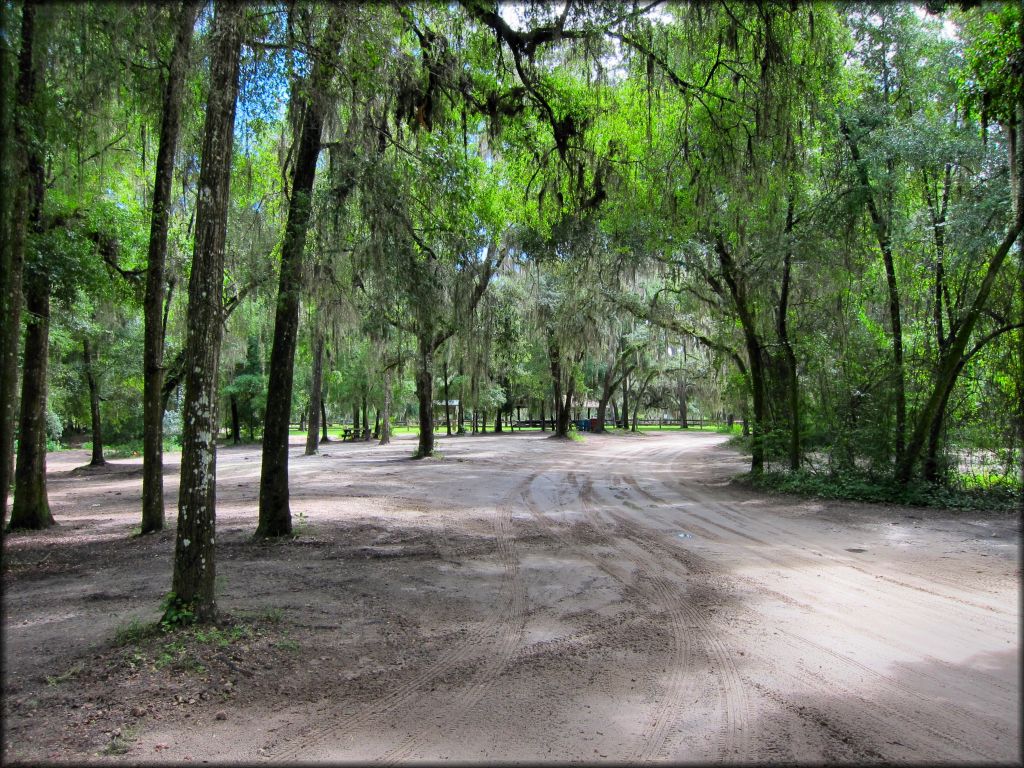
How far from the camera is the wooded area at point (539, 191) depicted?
5.59m

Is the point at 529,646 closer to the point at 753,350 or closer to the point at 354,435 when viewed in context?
the point at 753,350

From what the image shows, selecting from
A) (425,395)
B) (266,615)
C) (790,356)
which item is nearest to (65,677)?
(266,615)

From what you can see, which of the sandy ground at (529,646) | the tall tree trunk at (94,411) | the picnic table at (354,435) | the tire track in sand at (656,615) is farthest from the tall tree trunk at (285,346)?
the picnic table at (354,435)

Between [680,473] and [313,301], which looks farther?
[680,473]

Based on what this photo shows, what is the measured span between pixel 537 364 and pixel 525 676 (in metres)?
33.0

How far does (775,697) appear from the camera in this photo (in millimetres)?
3283

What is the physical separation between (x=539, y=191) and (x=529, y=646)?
8.65 meters

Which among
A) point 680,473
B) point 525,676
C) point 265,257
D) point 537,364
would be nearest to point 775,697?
point 525,676

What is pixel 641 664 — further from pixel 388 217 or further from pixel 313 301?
pixel 313 301

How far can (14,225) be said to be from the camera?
5.50 meters

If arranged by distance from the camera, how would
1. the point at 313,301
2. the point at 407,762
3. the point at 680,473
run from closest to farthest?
the point at 407,762 < the point at 313,301 < the point at 680,473

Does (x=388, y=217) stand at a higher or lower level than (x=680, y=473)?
higher

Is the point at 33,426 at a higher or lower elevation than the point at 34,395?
lower

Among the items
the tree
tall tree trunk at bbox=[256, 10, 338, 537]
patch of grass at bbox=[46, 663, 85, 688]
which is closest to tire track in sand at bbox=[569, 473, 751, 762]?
patch of grass at bbox=[46, 663, 85, 688]
